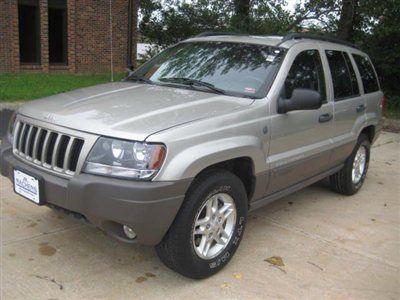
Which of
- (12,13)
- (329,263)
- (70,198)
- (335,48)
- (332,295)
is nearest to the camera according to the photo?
(70,198)

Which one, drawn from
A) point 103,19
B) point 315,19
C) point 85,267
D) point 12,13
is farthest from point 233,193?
point 103,19

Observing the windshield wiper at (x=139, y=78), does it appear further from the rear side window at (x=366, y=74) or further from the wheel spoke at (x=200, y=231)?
the rear side window at (x=366, y=74)

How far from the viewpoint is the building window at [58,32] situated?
16422 millimetres

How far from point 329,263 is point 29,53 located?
14.7 m

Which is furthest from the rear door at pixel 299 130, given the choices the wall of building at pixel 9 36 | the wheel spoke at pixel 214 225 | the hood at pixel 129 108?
the wall of building at pixel 9 36

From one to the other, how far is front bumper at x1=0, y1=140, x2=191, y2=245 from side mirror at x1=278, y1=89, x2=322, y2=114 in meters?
1.26

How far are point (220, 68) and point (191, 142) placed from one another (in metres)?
1.34

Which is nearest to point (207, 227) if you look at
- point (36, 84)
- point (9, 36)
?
point (36, 84)

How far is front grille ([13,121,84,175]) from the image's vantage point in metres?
3.23

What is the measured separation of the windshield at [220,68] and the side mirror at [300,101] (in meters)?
0.19

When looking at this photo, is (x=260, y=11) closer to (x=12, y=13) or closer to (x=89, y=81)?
(x=89, y=81)

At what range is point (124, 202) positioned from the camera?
9.84 feet

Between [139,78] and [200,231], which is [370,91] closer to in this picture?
[139,78]

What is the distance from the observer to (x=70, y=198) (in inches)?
123
